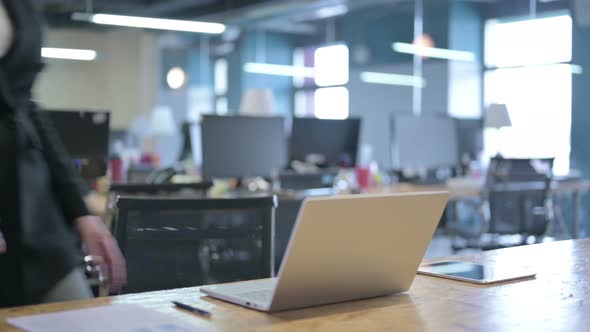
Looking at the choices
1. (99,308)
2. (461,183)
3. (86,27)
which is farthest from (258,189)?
(86,27)

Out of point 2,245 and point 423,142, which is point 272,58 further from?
point 2,245

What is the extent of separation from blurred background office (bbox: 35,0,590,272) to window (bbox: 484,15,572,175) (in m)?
0.02

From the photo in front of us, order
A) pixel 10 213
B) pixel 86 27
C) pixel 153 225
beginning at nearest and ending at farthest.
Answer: pixel 10 213
pixel 153 225
pixel 86 27

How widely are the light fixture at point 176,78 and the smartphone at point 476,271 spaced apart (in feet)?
37.2

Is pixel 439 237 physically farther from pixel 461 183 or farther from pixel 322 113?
pixel 322 113

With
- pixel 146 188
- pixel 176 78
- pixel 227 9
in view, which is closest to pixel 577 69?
pixel 227 9

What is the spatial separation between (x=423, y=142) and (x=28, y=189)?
16.1 feet

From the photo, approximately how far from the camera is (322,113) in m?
11.5

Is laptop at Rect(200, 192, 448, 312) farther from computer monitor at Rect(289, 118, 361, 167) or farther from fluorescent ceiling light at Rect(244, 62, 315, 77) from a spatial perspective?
fluorescent ceiling light at Rect(244, 62, 315, 77)

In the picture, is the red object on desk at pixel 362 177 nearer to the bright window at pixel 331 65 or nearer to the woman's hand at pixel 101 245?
the woman's hand at pixel 101 245

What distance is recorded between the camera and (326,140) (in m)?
5.23

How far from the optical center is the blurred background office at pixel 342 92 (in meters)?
5.16

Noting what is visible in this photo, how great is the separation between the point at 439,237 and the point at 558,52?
2.33 m

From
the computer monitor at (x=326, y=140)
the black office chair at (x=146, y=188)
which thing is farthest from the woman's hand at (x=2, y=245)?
the computer monitor at (x=326, y=140)
